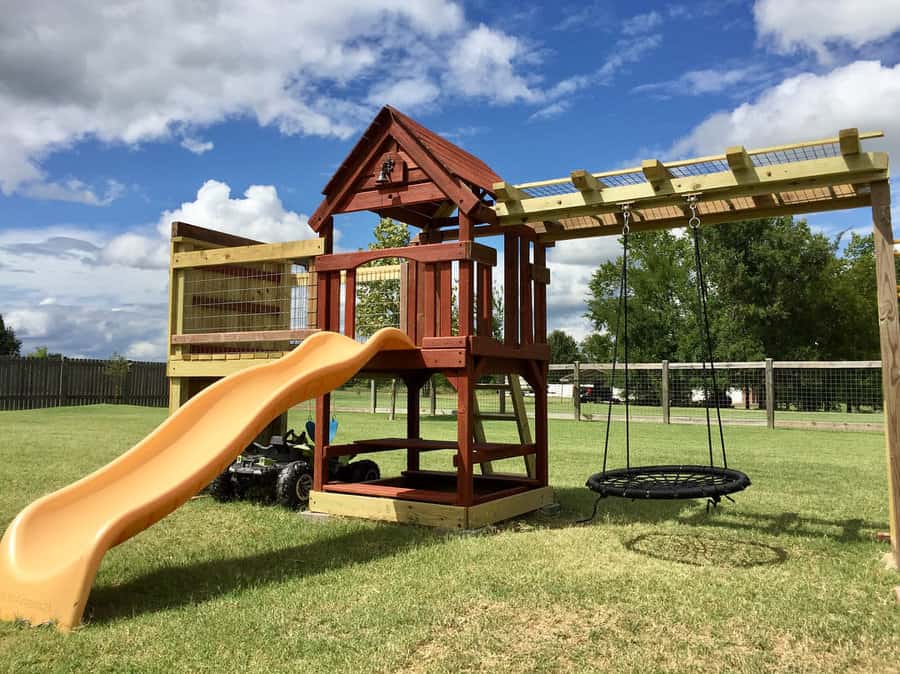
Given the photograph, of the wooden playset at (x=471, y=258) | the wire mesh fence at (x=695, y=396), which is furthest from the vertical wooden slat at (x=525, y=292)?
the wire mesh fence at (x=695, y=396)

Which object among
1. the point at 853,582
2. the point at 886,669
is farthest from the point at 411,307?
the point at 886,669

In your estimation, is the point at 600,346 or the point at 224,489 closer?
the point at 224,489

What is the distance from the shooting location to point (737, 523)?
6168 mm

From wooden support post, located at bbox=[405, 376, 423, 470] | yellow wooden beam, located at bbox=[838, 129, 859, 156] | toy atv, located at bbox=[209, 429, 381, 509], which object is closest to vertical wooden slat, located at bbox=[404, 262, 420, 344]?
wooden support post, located at bbox=[405, 376, 423, 470]

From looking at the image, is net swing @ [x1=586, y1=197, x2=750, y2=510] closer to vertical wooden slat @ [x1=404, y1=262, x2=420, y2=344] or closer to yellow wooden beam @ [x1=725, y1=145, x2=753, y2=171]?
yellow wooden beam @ [x1=725, y1=145, x2=753, y2=171]

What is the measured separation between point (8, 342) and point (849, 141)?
56662mm

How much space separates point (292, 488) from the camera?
6.93m

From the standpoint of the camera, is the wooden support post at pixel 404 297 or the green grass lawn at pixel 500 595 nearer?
the green grass lawn at pixel 500 595

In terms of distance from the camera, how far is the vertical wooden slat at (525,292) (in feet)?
22.5

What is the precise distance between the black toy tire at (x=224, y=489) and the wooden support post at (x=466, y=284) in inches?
118

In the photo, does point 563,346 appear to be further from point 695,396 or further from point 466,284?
point 466,284

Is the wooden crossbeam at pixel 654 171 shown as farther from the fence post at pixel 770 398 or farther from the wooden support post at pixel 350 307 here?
the fence post at pixel 770 398

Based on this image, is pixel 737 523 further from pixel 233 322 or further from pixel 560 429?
pixel 560 429

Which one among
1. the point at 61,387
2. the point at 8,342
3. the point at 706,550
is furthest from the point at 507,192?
→ the point at 8,342
